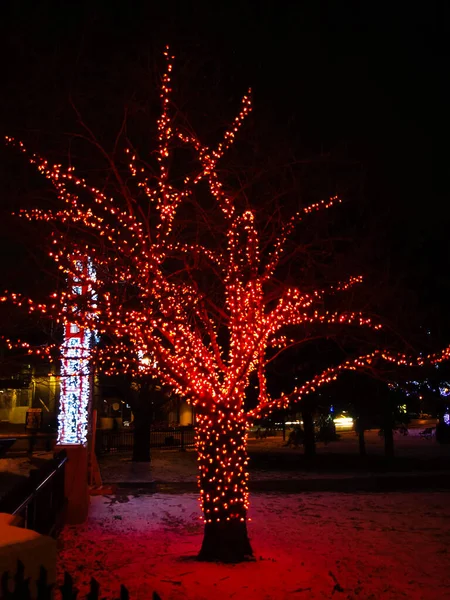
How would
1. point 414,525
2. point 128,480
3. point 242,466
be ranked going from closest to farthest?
point 242,466, point 414,525, point 128,480

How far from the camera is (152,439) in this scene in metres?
29.3

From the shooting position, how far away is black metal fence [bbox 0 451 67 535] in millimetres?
6238

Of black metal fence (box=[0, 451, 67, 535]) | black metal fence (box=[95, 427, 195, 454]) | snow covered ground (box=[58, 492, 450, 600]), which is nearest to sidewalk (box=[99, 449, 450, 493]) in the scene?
snow covered ground (box=[58, 492, 450, 600])

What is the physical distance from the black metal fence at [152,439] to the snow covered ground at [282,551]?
44.6 feet

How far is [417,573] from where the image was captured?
291 inches

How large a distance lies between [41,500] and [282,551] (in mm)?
3357

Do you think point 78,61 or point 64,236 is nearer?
Answer: point 64,236

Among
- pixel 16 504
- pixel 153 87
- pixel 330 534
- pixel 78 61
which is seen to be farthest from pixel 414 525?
pixel 78 61

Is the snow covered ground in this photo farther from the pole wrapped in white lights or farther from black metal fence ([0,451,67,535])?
the pole wrapped in white lights

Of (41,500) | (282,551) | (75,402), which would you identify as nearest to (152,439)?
(75,402)

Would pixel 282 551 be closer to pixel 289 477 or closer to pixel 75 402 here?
pixel 75 402

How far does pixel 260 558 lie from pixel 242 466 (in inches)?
47.3

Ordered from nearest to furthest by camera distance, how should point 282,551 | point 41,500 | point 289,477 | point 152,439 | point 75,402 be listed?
1. point 41,500
2. point 282,551
3. point 75,402
4. point 289,477
5. point 152,439

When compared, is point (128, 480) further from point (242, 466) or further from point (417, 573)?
point (417, 573)
